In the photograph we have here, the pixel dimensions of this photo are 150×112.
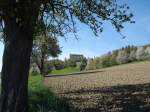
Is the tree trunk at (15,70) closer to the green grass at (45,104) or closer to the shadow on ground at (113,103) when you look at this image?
the green grass at (45,104)

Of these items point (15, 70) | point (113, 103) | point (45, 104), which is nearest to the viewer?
point (15, 70)

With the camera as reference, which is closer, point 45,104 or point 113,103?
point 45,104

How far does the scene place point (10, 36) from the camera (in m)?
13.0

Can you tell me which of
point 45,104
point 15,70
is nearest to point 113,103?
point 45,104

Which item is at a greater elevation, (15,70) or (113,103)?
(15,70)

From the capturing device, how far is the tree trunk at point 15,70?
504 inches

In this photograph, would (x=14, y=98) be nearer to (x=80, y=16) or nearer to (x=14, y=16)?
(x=14, y=16)

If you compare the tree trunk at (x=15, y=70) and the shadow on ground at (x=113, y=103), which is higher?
the tree trunk at (x=15, y=70)

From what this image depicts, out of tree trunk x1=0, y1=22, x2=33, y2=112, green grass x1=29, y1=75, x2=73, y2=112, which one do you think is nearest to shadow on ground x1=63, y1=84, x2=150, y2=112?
green grass x1=29, y1=75, x2=73, y2=112

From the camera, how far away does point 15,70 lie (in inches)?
508

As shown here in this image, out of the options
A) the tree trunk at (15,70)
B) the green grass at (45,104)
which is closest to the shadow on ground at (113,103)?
the green grass at (45,104)

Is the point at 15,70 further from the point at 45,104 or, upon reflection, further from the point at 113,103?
the point at 113,103

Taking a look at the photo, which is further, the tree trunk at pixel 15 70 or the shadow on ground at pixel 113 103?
the shadow on ground at pixel 113 103

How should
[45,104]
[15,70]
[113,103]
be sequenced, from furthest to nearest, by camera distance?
[113,103] → [45,104] → [15,70]
